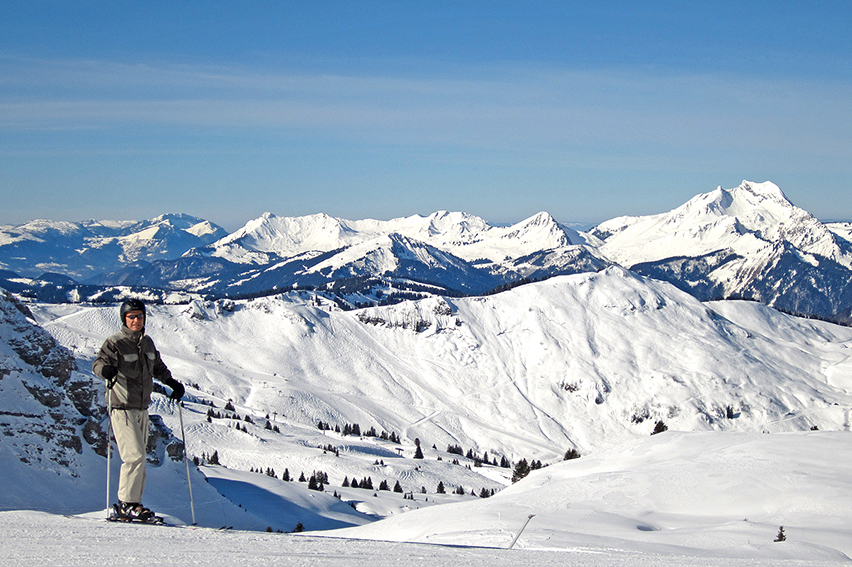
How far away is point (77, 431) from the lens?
37000 mm

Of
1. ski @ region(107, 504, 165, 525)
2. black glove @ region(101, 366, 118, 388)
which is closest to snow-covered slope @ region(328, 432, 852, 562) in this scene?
ski @ region(107, 504, 165, 525)

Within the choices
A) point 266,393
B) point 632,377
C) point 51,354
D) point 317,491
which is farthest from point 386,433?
point 51,354

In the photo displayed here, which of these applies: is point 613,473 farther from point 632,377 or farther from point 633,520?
point 632,377

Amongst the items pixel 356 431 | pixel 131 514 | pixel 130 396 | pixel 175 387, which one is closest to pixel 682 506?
pixel 175 387

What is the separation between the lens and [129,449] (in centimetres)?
1459

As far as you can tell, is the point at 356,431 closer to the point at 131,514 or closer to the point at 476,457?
the point at 476,457

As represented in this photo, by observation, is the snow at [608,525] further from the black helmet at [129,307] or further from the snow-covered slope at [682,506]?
the black helmet at [129,307]

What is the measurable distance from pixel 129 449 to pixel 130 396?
1.18 metres

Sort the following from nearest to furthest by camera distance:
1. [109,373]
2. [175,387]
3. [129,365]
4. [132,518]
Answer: [109,373] < [129,365] < [132,518] < [175,387]

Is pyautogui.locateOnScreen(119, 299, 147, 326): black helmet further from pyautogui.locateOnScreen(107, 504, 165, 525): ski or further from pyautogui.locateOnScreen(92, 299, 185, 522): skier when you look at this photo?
pyautogui.locateOnScreen(107, 504, 165, 525): ski

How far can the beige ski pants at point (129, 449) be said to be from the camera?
1455 cm

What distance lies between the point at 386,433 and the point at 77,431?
398 ft

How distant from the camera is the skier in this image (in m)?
14.3

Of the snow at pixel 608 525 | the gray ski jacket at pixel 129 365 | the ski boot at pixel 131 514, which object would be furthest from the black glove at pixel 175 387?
the snow at pixel 608 525
